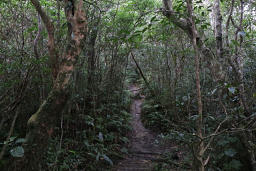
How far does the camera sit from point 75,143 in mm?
4410

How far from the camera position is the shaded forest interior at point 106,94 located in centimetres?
251

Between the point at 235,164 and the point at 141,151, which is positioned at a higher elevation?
the point at 235,164

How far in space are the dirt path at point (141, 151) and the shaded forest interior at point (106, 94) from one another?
0.03 meters

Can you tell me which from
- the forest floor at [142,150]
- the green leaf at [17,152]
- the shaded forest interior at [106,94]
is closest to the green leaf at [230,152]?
the shaded forest interior at [106,94]

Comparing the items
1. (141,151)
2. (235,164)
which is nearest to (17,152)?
(235,164)

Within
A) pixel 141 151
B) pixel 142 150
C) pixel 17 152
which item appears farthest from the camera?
pixel 142 150

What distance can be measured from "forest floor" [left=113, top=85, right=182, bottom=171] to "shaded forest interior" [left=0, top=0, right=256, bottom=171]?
3 centimetres

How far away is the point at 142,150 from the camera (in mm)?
5746

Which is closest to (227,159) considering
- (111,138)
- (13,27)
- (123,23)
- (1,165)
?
(111,138)

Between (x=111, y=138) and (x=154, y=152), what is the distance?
4.39 feet

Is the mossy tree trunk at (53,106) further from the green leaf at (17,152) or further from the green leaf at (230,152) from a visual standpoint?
the green leaf at (230,152)

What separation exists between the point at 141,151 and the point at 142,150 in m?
0.13

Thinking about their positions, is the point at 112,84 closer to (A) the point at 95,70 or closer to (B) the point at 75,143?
(A) the point at 95,70

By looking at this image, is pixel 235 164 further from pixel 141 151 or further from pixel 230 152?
pixel 141 151
